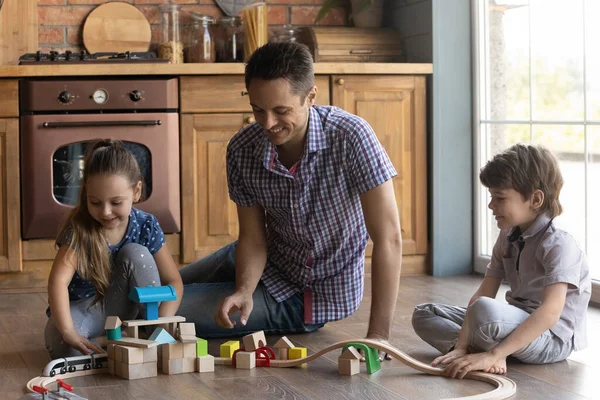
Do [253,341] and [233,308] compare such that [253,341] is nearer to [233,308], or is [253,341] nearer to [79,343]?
[233,308]

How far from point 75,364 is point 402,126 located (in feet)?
6.71

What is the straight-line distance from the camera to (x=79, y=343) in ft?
7.68

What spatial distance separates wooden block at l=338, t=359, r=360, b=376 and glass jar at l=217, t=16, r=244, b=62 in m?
2.20

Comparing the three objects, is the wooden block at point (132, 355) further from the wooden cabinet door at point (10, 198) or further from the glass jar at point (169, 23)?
the glass jar at point (169, 23)

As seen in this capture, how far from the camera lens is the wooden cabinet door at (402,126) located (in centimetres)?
387

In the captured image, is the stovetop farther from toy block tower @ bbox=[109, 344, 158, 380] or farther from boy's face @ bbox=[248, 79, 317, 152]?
toy block tower @ bbox=[109, 344, 158, 380]

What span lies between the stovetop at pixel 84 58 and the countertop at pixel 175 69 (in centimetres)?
8

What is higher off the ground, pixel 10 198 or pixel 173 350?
pixel 10 198

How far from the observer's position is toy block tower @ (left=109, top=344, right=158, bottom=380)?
2230 millimetres

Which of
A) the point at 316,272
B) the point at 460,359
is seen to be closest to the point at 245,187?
the point at 316,272

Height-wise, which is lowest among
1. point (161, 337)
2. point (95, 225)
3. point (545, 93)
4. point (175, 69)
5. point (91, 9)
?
point (161, 337)

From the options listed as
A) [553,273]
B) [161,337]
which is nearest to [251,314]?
[161,337]

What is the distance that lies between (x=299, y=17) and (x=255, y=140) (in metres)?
2.01

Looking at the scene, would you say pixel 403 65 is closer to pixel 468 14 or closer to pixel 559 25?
pixel 468 14
